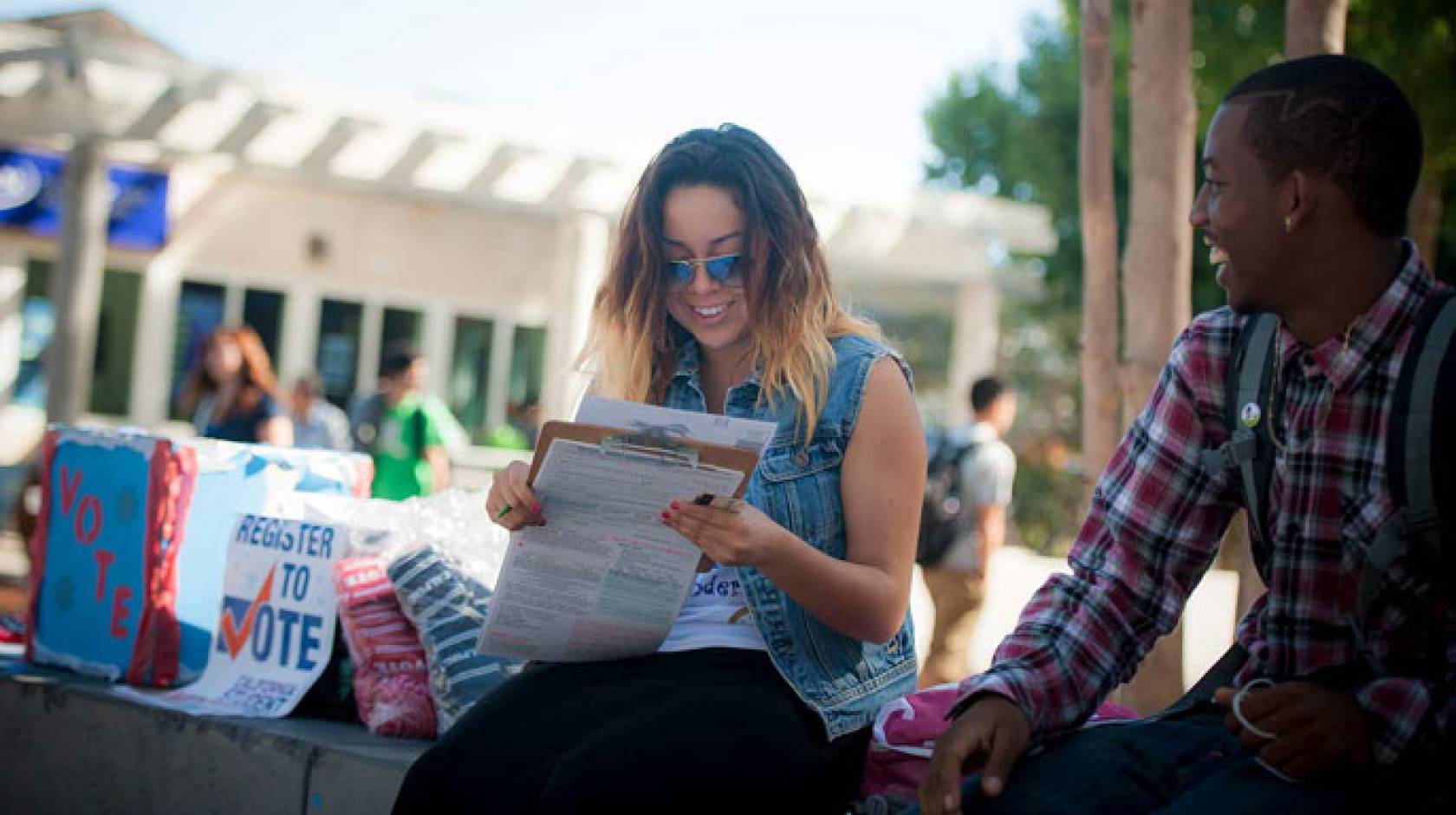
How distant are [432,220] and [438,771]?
690 inches

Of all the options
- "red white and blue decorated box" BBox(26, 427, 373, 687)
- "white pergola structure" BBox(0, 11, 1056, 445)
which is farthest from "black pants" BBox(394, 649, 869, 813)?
"white pergola structure" BBox(0, 11, 1056, 445)

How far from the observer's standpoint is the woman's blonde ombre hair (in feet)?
Answer: 9.97

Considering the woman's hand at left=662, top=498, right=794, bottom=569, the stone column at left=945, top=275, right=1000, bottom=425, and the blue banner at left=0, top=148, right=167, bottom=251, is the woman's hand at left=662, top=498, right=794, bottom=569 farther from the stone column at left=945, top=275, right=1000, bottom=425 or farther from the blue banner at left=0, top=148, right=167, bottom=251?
the stone column at left=945, top=275, right=1000, bottom=425

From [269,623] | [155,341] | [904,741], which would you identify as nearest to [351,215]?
[155,341]

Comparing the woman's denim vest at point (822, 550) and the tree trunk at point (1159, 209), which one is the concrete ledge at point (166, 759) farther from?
the tree trunk at point (1159, 209)

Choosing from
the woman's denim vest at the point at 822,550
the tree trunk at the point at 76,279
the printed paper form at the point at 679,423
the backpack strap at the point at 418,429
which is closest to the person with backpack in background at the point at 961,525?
the backpack strap at the point at 418,429

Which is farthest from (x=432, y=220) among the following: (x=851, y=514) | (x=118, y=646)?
(x=851, y=514)

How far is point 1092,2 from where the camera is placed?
4727 millimetres

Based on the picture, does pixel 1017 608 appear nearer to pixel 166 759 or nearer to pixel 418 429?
pixel 418 429

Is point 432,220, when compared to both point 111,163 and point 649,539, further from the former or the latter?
point 649,539

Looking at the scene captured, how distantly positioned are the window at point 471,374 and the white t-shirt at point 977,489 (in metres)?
13.0

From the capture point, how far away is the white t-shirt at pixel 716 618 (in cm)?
289

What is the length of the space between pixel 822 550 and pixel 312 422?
1083 cm

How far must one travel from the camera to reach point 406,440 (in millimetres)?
10125
